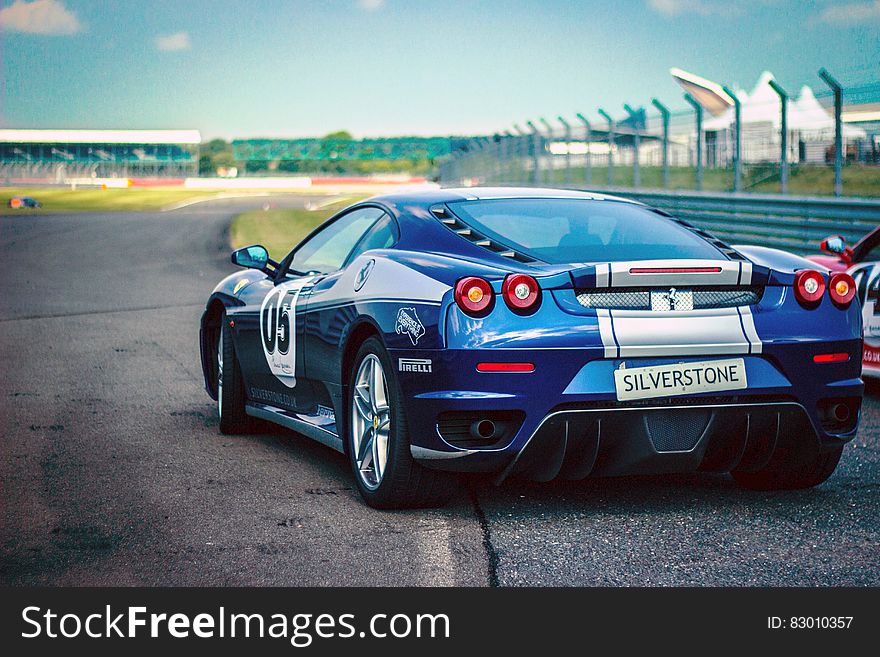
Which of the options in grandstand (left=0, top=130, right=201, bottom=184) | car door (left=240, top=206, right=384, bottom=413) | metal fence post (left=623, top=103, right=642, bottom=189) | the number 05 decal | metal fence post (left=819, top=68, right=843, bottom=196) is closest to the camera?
car door (left=240, top=206, right=384, bottom=413)

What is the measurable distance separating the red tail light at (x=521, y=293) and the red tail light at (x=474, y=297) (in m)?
0.06

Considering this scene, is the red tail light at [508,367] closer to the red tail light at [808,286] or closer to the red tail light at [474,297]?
the red tail light at [474,297]

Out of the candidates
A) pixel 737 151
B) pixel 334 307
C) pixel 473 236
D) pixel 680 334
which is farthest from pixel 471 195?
pixel 737 151

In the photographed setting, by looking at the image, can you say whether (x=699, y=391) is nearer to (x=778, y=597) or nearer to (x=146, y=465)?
(x=778, y=597)

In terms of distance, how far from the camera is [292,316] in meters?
6.24

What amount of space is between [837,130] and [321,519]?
1092cm

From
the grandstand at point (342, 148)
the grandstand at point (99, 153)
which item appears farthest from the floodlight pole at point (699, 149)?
the grandstand at point (99, 153)

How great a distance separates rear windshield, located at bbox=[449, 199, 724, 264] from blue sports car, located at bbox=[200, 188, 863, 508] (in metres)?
0.01

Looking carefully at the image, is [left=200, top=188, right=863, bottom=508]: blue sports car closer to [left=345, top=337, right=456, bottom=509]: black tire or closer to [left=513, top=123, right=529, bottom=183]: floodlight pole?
[left=345, top=337, right=456, bottom=509]: black tire

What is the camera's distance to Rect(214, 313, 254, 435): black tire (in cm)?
714

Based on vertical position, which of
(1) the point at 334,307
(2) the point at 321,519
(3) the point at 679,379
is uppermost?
(1) the point at 334,307

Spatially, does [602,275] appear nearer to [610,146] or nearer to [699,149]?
[699,149]

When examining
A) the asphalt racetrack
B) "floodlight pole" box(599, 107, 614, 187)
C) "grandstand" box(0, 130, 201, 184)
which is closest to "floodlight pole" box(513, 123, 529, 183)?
"floodlight pole" box(599, 107, 614, 187)

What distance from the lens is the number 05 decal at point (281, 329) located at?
6258 mm
